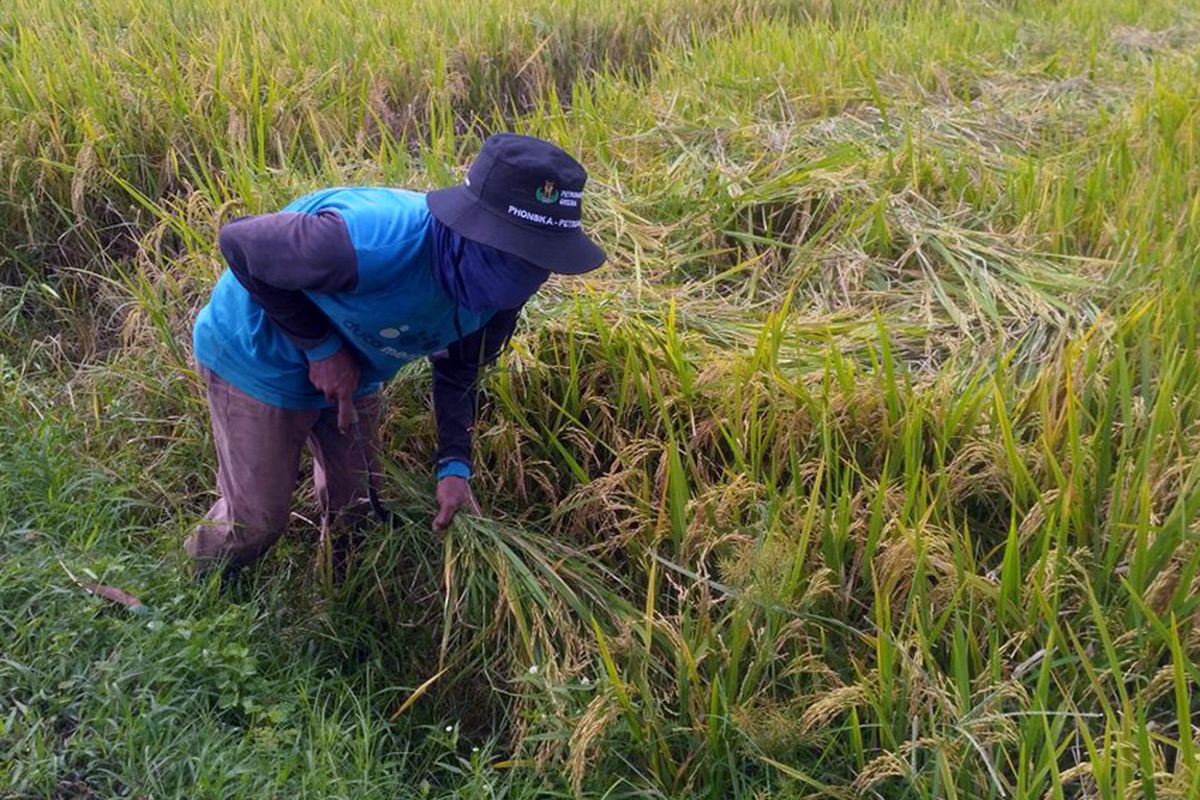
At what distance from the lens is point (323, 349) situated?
6.56 feet

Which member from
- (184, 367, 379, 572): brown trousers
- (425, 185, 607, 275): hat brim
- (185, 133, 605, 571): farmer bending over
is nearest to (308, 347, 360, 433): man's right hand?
(185, 133, 605, 571): farmer bending over

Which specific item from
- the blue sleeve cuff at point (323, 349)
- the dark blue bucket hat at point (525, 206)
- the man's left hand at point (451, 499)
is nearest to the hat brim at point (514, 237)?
the dark blue bucket hat at point (525, 206)

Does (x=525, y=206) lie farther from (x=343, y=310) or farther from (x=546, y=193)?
(x=343, y=310)

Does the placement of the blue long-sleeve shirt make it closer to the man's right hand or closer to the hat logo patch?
the man's right hand

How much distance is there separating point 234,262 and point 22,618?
2.82 feet

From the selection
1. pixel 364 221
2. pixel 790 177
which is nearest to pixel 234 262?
pixel 364 221

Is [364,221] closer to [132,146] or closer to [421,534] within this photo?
[421,534]

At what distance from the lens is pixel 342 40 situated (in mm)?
4059

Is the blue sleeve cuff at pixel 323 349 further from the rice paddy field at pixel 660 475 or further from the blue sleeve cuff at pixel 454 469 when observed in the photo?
the rice paddy field at pixel 660 475

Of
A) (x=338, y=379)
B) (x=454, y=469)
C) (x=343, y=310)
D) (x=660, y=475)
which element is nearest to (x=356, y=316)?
(x=343, y=310)

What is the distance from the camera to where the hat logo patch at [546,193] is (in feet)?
5.86

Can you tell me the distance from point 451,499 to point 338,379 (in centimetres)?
36

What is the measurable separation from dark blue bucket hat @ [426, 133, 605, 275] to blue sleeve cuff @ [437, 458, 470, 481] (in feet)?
1.89

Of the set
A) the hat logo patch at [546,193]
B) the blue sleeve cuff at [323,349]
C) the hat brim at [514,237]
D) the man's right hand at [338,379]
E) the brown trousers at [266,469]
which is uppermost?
the hat logo patch at [546,193]
